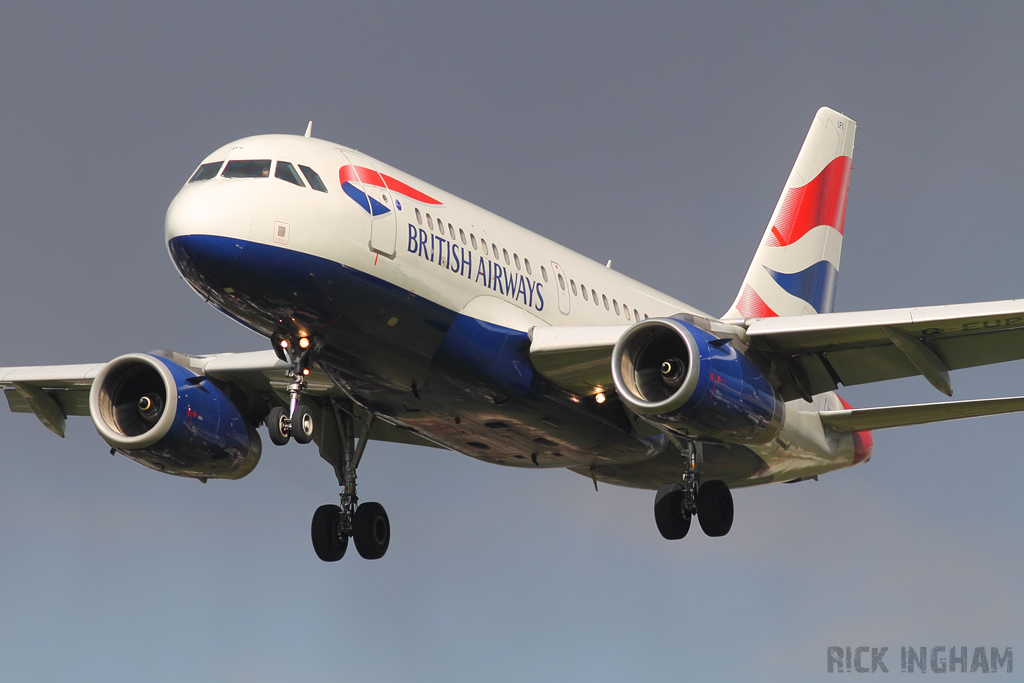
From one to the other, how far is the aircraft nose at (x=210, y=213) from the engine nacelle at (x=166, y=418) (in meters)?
6.94

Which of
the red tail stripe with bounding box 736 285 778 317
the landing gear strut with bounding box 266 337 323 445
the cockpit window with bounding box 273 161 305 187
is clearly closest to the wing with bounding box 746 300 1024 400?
the landing gear strut with bounding box 266 337 323 445

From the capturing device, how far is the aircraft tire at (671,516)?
29.0 meters

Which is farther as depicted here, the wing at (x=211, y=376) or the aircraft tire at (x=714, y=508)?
the aircraft tire at (x=714, y=508)

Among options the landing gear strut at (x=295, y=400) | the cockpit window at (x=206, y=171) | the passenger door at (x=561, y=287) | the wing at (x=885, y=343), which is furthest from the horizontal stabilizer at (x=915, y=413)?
the cockpit window at (x=206, y=171)

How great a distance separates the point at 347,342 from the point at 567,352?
411 centimetres

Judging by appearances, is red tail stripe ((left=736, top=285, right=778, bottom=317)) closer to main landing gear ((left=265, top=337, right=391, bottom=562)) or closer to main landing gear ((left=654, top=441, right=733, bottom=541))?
main landing gear ((left=654, top=441, right=733, bottom=541))

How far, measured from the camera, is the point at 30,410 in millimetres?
31641

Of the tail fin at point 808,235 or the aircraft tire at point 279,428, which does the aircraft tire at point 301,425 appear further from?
the tail fin at point 808,235

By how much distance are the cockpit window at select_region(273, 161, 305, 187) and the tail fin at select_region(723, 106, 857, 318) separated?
15.5 meters

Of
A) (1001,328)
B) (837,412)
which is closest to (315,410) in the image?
(837,412)

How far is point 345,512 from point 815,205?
17.0m

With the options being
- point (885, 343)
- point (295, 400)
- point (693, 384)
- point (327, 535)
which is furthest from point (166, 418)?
point (885, 343)

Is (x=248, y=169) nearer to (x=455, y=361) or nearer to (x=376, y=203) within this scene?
(x=376, y=203)

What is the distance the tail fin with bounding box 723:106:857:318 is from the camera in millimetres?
35344
